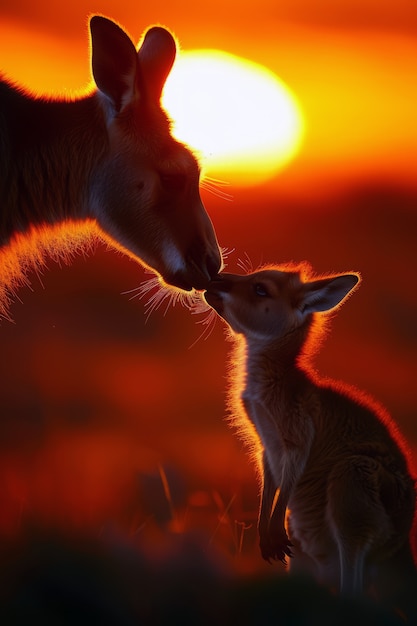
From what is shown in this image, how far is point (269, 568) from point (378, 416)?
137 cm

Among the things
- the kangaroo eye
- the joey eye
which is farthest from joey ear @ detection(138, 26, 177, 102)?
the kangaroo eye

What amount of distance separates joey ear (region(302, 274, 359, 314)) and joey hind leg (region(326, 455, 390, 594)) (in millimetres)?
1280

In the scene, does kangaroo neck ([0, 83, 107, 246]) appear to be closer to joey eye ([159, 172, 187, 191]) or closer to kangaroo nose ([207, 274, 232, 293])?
joey eye ([159, 172, 187, 191])

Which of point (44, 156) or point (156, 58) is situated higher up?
point (156, 58)

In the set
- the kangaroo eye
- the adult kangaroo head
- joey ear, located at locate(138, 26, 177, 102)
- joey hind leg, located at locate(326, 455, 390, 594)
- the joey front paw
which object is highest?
joey ear, located at locate(138, 26, 177, 102)

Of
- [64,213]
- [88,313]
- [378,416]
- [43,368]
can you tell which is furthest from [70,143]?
[88,313]

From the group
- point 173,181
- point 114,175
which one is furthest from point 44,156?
point 173,181

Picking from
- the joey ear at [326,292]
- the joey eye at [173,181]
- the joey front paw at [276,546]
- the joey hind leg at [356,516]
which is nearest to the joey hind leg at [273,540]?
the joey front paw at [276,546]

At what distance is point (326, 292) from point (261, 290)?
503 mm

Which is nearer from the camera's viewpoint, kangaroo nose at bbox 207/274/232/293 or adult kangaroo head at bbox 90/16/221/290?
adult kangaroo head at bbox 90/16/221/290

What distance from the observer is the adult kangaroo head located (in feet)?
23.5

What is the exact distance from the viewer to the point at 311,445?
7.63m

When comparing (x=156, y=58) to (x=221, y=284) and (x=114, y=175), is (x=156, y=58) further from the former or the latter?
(x=221, y=284)

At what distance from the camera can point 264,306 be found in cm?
848
